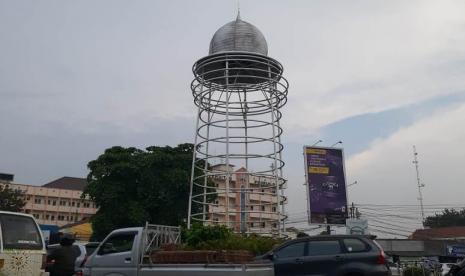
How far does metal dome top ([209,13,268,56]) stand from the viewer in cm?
2114

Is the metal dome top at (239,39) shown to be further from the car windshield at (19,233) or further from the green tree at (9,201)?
the green tree at (9,201)

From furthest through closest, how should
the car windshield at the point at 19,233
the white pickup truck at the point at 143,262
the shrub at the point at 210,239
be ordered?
1. the shrub at the point at 210,239
2. the car windshield at the point at 19,233
3. the white pickup truck at the point at 143,262

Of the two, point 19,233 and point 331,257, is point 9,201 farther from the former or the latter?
point 331,257

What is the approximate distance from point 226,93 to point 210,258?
40.5 feet

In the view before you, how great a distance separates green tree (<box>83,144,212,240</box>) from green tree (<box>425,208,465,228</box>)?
63217mm

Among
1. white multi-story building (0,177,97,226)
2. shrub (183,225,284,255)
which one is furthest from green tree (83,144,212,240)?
white multi-story building (0,177,97,226)

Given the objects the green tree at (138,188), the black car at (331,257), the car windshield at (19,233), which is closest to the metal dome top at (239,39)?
the black car at (331,257)

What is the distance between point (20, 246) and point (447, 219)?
87.2 meters

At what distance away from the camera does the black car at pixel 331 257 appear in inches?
479

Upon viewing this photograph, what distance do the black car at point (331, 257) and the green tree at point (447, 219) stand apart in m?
79.2

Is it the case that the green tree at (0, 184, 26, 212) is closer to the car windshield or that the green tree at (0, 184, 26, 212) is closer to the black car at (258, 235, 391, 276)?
the car windshield

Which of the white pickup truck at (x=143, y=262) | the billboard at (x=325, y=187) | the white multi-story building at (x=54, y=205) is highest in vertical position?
the white multi-story building at (x=54, y=205)

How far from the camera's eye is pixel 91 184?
3638 centimetres

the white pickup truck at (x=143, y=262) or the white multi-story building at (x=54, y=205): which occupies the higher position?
the white multi-story building at (x=54, y=205)
